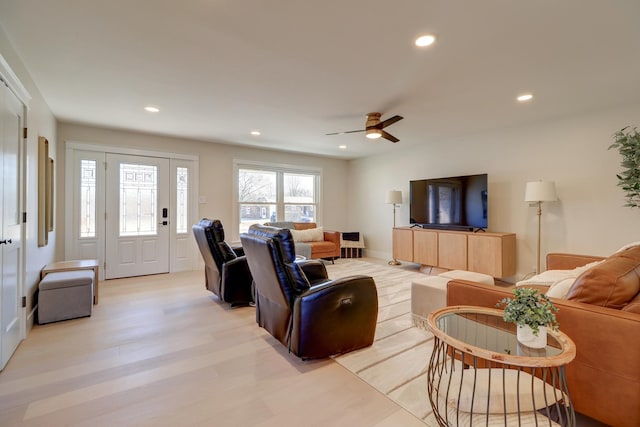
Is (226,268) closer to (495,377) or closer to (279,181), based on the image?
(495,377)

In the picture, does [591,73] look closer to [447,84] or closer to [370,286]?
[447,84]

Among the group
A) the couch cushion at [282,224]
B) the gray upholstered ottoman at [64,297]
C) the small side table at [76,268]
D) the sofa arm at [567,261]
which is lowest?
the gray upholstered ottoman at [64,297]

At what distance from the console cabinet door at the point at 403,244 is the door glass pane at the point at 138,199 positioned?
4.38 metres

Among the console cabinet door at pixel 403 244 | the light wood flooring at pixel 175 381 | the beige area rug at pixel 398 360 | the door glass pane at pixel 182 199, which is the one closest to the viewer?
the light wood flooring at pixel 175 381

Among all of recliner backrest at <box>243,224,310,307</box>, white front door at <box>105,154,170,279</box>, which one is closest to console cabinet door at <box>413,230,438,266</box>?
recliner backrest at <box>243,224,310,307</box>

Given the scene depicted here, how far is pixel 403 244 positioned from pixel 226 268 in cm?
348

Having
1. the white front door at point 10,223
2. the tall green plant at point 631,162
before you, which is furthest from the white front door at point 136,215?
the tall green plant at point 631,162

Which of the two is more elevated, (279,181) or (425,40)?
(425,40)

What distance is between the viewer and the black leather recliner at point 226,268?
11.2 ft

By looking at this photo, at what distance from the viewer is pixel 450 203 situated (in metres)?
5.11

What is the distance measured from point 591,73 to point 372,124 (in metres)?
2.13

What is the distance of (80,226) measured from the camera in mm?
4562

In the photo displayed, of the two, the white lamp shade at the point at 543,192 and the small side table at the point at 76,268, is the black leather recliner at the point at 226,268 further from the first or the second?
the white lamp shade at the point at 543,192

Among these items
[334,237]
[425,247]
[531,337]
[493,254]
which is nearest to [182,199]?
[334,237]
